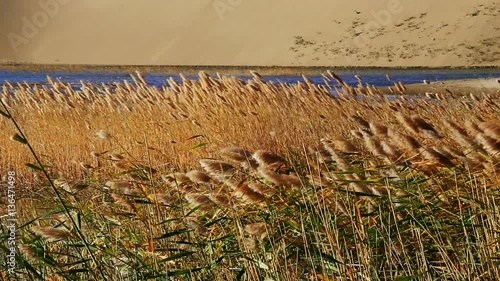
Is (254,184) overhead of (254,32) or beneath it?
beneath

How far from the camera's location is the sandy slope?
6256 cm

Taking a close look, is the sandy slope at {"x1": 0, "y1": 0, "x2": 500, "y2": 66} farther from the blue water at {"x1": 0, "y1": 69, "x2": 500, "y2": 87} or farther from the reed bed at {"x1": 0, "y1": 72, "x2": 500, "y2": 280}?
the reed bed at {"x1": 0, "y1": 72, "x2": 500, "y2": 280}

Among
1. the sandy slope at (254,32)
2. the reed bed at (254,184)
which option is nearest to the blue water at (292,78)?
the sandy slope at (254,32)

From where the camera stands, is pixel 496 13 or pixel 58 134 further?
pixel 496 13

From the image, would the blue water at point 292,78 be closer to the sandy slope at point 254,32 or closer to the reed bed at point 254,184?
the sandy slope at point 254,32

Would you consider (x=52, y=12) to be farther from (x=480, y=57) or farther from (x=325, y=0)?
(x=480, y=57)

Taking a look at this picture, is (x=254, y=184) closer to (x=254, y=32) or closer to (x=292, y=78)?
(x=292, y=78)

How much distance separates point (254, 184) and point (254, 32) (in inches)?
2922

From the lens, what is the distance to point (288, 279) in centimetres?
224

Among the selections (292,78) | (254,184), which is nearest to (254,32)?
(292,78)

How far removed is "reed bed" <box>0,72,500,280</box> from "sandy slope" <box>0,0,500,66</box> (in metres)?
48.7

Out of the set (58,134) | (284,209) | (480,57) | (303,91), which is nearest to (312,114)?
(303,91)

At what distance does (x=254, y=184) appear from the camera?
2.26 m

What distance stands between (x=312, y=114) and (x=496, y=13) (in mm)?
60459
